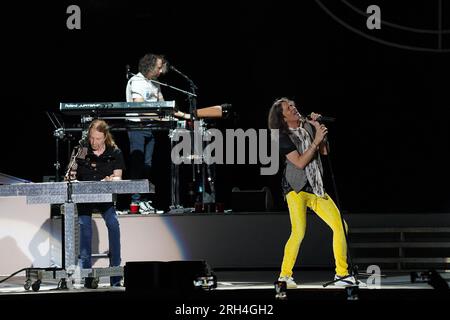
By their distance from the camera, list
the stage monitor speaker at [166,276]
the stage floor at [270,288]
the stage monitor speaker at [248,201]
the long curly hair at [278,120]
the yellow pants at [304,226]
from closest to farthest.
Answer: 1. the stage floor at [270,288]
2. the stage monitor speaker at [166,276]
3. the yellow pants at [304,226]
4. the long curly hair at [278,120]
5. the stage monitor speaker at [248,201]

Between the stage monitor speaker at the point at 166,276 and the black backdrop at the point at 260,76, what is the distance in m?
4.96

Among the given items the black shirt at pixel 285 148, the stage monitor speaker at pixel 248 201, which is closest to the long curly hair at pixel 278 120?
the black shirt at pixel 285 148

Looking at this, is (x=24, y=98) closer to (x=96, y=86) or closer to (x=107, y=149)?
(x=96, y=86)

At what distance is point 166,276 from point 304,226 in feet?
6.23

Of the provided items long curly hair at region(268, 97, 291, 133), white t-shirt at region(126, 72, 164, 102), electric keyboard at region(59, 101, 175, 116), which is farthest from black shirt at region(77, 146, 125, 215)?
white t-shirt at region(126, 72, 164, 102)

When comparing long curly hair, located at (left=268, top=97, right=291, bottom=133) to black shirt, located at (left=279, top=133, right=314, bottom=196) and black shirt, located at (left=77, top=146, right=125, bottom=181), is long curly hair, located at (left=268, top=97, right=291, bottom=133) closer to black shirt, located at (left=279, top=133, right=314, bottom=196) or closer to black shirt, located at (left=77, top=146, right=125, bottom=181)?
black shirt, located at (left=279, top=133, right=314, bottom=196)

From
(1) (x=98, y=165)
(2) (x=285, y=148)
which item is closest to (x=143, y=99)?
(1) (x=98, y=165)

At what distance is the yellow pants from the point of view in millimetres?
A: 6711

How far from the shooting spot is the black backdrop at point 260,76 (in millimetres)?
10078

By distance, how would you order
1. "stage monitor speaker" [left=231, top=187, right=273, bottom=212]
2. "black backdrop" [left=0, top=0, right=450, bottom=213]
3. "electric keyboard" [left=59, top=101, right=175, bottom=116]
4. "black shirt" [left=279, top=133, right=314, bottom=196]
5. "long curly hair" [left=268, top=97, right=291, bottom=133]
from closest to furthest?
"black shirt" [left=279, top=133, right=314, bottom=196] < "long curly hair" [left=268, top=97, right=291, bottom=133] < "electric keyboard" [left=59, top=101, right=175, bottom=116] < "stage monitor speaker" [left=231, top=187, right=273, bottom=212] < "black backdrop" [left=0, top=0, right=450, bottom=213]

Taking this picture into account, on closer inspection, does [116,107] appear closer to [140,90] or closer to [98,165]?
[140,90]

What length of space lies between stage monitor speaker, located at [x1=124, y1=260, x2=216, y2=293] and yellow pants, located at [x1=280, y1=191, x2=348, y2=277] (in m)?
1.53

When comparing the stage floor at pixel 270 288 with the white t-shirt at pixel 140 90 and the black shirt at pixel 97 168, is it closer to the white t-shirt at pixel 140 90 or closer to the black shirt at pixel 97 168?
the black shirt at pixel 97 168

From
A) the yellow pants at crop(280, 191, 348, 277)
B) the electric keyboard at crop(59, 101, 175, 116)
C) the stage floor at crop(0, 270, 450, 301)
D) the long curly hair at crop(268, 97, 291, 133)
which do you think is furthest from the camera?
the electric keyboard at crop(59, 101, 175, 116)
